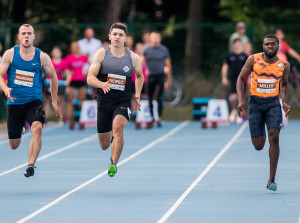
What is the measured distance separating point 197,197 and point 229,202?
550 mm

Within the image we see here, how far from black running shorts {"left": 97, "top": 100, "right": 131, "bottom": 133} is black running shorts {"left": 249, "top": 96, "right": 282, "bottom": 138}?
5.24ft

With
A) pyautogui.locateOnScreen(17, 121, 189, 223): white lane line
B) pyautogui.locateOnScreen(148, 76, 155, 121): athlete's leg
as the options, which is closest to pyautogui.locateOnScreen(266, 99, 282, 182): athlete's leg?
pyautogui.locateOnScreen(17, 121, 189, 223): white lane line

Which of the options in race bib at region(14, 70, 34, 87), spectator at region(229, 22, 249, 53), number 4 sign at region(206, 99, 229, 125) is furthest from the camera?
spectator at region(229, 22, 249, 53)

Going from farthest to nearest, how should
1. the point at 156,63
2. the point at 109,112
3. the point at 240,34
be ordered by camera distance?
the point at 240,34, the point at 156,63, the point at 109,112

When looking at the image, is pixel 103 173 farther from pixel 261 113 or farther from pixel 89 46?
pixel 89 46

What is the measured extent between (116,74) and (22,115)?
1284 mm

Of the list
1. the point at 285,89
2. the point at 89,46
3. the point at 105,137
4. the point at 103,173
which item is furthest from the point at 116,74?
the point at 89,46

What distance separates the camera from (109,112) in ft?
41.2

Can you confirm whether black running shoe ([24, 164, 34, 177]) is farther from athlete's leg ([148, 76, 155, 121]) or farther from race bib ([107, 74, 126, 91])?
athlete's leg ([148, 76, 155, 121])

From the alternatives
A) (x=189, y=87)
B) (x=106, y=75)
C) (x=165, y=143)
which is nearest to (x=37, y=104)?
(x=106, y=75)

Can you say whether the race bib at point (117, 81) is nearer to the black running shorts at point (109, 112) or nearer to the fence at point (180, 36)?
the black running shorts at point (109, 112)

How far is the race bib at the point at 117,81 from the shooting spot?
40.7ft

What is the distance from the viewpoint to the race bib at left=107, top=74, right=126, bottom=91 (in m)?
12.4

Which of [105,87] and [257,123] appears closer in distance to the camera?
[257,123]
